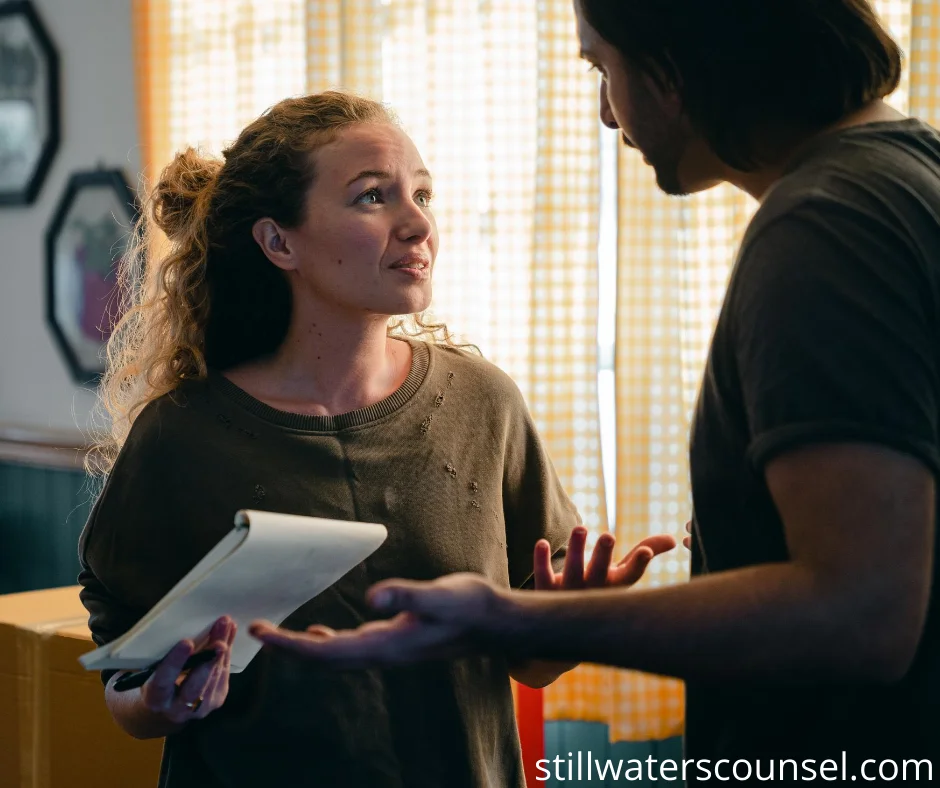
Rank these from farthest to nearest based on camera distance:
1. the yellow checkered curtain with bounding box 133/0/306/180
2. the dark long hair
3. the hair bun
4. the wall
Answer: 1. the wall
2. the yellow checkered curtain with bounding box 133/0/306/180
3. the hair bun
4. the dark long hair

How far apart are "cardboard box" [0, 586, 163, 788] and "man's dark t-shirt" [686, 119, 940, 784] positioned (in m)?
1.28

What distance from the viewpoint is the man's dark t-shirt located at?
64 cm

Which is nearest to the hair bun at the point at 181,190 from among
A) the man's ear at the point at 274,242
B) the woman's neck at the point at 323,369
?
the man's ear at the point at 274,242

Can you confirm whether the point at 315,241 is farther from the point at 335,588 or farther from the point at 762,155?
the point at 762,155

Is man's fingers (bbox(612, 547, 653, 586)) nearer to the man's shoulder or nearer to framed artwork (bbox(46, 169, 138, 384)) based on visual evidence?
the man's shoulder

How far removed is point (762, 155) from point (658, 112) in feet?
0.30

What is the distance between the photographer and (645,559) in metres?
1.17

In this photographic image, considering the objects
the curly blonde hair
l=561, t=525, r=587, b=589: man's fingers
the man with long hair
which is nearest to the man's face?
the man with long hair

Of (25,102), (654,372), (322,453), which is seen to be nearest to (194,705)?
(322,453)

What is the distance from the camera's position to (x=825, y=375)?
0.64m

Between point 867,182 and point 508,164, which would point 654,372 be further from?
point 867,182

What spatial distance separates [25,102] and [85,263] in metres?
0.58

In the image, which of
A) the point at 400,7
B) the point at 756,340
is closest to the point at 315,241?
the point at 756,340

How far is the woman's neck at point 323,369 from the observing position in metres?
1.40
